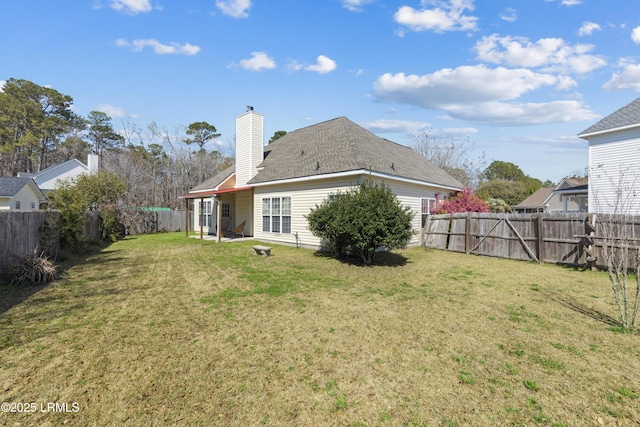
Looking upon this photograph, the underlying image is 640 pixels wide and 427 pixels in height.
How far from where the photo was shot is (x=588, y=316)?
5098 millimetres

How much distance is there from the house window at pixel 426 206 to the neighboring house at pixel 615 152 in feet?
22.5

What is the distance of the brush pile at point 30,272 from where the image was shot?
21.2ft

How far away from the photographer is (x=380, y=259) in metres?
10.4

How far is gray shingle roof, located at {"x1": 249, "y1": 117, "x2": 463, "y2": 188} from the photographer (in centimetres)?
1180

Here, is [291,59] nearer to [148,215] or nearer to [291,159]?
[291,159]

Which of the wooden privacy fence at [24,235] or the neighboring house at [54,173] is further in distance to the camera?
the neighboring house at [54,173]

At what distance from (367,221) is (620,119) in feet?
50.4

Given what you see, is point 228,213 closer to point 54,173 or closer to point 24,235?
point 24,235

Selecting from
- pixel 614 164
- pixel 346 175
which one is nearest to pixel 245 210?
pixel 346 175

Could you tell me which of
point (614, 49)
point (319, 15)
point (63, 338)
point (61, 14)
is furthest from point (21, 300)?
point (614, 49)

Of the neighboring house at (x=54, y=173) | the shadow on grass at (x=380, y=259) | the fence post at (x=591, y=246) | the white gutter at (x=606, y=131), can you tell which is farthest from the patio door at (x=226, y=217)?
the neighboring house at (x=54, y=173)

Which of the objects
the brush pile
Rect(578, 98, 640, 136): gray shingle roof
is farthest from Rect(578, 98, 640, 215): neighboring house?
the brush pile

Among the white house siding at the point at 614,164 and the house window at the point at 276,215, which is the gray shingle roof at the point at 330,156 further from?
the white house siding at the point at 614,164

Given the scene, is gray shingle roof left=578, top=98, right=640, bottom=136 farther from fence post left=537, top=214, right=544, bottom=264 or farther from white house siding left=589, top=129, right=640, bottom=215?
fence post left=537, top=214, right=544, bottom=264
